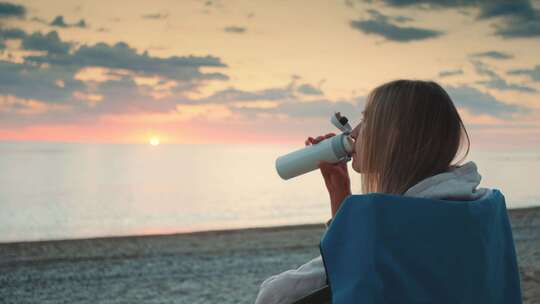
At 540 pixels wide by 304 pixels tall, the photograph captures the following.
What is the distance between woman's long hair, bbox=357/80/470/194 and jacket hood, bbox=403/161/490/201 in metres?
0.05

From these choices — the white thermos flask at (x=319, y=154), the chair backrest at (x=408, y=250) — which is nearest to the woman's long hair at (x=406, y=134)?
the chair backrest at (x=408, y=250)

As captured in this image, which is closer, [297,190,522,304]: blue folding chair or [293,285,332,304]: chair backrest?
[297,190,522,304]: blue folding chair

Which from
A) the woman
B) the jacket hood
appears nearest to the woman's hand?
the woman

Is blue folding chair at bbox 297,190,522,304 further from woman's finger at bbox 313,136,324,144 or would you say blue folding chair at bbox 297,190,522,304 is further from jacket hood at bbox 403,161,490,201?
woman's finger at bbox 313,136,324,144

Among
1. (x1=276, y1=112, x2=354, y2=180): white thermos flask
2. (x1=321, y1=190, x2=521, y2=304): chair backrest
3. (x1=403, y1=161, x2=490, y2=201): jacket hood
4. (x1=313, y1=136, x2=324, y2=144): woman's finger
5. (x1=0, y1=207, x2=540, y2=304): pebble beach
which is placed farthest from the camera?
(x1=0, y1=207, x2=540, y2=304): pebble beach

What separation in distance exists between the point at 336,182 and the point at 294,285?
17.6 inches

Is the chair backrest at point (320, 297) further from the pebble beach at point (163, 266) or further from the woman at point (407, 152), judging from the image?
the pebble beach at point (163, 266)

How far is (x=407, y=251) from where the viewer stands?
178 centimetres

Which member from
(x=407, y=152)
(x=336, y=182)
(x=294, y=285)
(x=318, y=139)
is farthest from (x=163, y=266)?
(x=407, y=152)

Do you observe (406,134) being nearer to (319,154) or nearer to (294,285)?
(294,285)

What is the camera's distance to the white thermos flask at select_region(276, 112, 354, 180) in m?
2.53

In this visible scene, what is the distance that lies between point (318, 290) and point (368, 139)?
1.52 ft

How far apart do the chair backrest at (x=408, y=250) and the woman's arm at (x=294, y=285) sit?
0.58ft

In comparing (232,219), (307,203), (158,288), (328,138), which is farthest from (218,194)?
(328,138)
